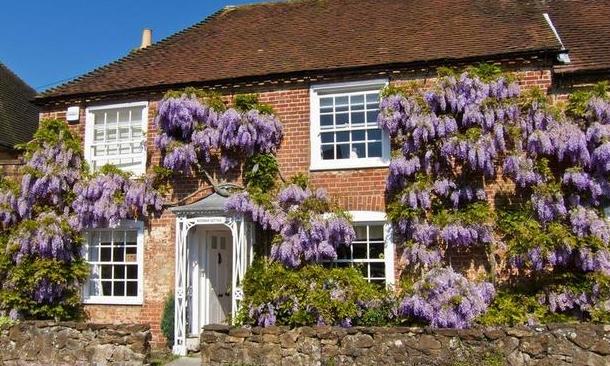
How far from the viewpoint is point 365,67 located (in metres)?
12.2

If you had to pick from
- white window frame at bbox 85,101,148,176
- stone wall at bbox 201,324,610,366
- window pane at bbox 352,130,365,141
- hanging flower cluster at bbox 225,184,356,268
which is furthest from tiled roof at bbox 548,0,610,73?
white window frame at bbox 85,101,148,176

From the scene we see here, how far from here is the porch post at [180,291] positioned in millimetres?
11961

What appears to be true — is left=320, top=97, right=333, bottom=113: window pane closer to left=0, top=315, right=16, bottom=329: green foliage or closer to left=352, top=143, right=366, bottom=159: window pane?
left=352, top=143, right=366, bottom=159: window pane

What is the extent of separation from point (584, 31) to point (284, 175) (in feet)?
24.2

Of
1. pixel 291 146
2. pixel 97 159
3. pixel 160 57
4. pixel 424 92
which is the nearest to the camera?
pixel 424 92

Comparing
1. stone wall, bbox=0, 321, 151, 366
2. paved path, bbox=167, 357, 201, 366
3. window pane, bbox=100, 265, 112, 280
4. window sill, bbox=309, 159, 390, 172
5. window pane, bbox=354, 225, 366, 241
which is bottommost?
paved path, bbox=167, 357, 201, 366

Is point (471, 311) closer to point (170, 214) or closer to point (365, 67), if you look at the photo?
point (365, 67)

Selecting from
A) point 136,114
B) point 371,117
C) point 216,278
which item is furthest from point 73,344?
point 371,117

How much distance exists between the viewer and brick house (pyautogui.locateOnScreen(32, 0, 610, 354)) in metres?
12.1

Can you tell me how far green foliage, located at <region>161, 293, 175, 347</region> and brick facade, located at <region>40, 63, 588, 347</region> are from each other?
0.95ft

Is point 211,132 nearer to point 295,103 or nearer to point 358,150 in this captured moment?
point 295,103

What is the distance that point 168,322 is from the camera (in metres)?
12.4

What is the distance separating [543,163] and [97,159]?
9240 mm

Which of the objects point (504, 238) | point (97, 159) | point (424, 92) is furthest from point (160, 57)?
point (504, 238)
